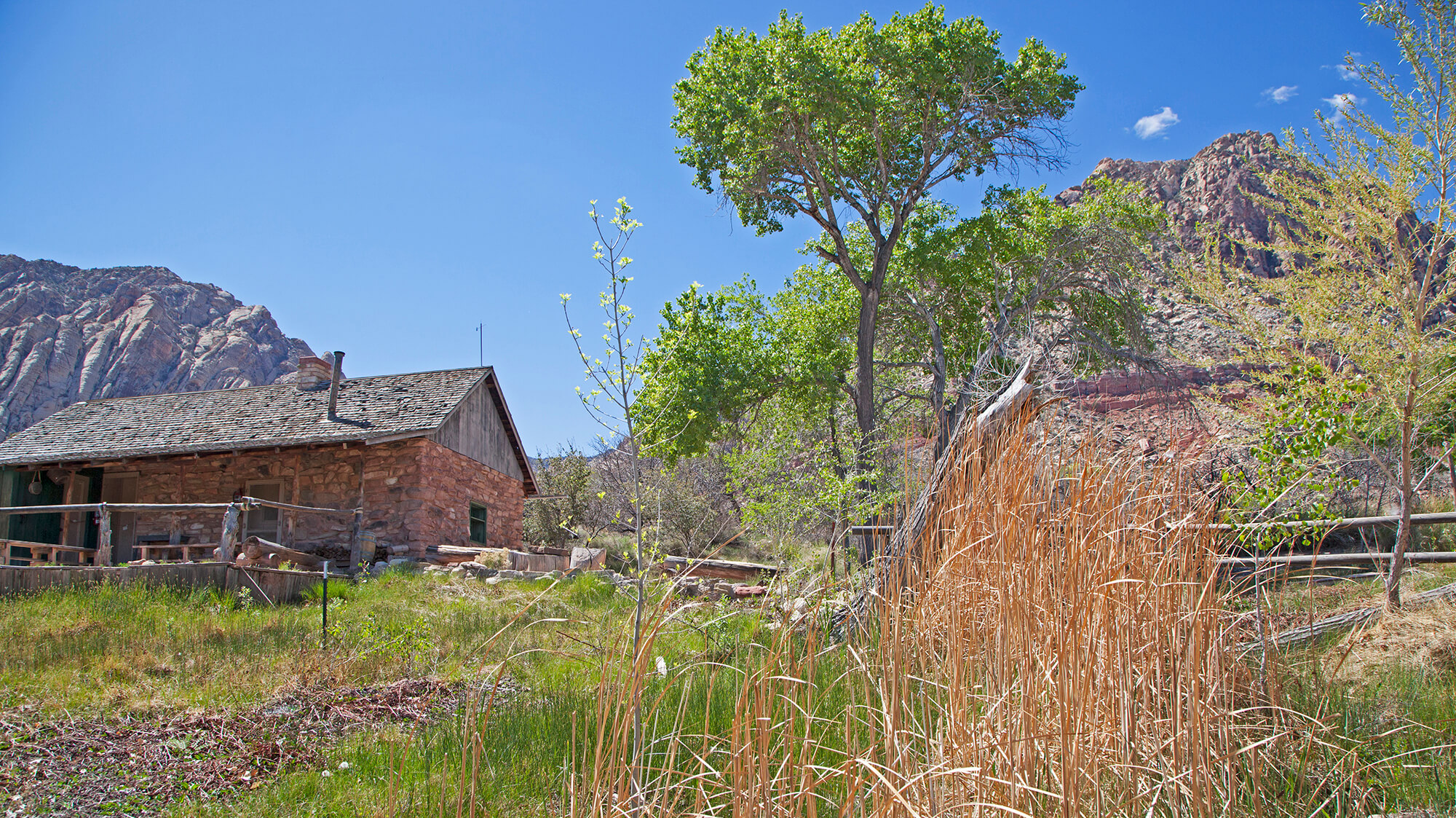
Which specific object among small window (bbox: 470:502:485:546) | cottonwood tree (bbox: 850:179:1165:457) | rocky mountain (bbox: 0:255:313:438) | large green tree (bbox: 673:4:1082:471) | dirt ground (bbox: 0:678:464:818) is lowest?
dirt ground (bbox: 0:678:464:818)

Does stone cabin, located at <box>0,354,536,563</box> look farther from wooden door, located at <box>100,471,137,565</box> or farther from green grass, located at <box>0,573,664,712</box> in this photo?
green grass, located at <box>0,573,664,712</box>

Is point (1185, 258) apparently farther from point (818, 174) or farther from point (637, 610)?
point (818, 174)

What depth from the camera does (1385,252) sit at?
5.41 m

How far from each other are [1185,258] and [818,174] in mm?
7928

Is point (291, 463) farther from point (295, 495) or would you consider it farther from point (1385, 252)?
point (1385, 252)

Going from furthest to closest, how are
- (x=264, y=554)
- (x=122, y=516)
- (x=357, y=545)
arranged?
(x=122, y=516), (x=357, y=545), (x=264, y=554)

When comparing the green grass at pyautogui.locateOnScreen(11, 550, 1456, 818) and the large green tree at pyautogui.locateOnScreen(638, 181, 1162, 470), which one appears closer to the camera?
the green grass at pyautogui.locateOnScreen(11, 550, 1456, 818)

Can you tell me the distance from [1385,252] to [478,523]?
14.2 metres

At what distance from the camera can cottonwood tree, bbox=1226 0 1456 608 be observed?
5.02 m

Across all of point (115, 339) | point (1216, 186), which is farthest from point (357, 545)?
point (115, 339)

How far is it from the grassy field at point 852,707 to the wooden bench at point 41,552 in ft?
12.1

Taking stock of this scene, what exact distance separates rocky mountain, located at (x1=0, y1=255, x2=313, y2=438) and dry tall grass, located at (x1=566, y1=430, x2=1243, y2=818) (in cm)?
4936

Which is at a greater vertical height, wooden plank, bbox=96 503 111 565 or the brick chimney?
the brick chimney

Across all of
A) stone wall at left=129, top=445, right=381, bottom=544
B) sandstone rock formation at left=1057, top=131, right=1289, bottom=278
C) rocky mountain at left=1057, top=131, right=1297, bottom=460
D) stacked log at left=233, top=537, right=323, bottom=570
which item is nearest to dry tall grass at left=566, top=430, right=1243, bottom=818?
rocky mountain at left=1057, top=131, right=1297, bottom=460
